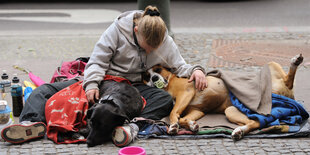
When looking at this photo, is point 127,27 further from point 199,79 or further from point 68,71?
point 68,71

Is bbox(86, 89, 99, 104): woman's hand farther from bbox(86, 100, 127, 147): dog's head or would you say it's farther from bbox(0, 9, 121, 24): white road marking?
bbox(0, 9, 121, 24): white road marking

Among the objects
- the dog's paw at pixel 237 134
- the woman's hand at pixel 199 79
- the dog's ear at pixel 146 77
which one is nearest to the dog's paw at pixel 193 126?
the dog's paw at pixel 237 134

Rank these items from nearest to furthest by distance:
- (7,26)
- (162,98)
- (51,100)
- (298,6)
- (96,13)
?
(51,100) < (162,98) < (7,26) < (96,13) < (298,6)

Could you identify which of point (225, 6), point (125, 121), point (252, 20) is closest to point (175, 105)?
point (125, 121)

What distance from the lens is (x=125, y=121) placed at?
4.04 metres

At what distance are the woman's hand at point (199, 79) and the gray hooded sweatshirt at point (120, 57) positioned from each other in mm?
96

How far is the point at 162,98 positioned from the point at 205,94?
0.44 metres

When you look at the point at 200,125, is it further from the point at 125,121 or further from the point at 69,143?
the point at 69,143

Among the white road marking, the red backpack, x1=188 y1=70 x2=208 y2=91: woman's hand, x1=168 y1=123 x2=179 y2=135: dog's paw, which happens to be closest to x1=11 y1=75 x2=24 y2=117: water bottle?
the red backpack

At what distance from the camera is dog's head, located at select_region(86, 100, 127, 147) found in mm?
3748

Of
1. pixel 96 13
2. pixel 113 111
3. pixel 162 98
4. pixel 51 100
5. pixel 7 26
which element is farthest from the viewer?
pixel 96 13

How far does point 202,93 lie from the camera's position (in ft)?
14.6

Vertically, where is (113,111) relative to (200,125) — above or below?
above

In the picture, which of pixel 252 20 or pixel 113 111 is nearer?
pixel 113 111
